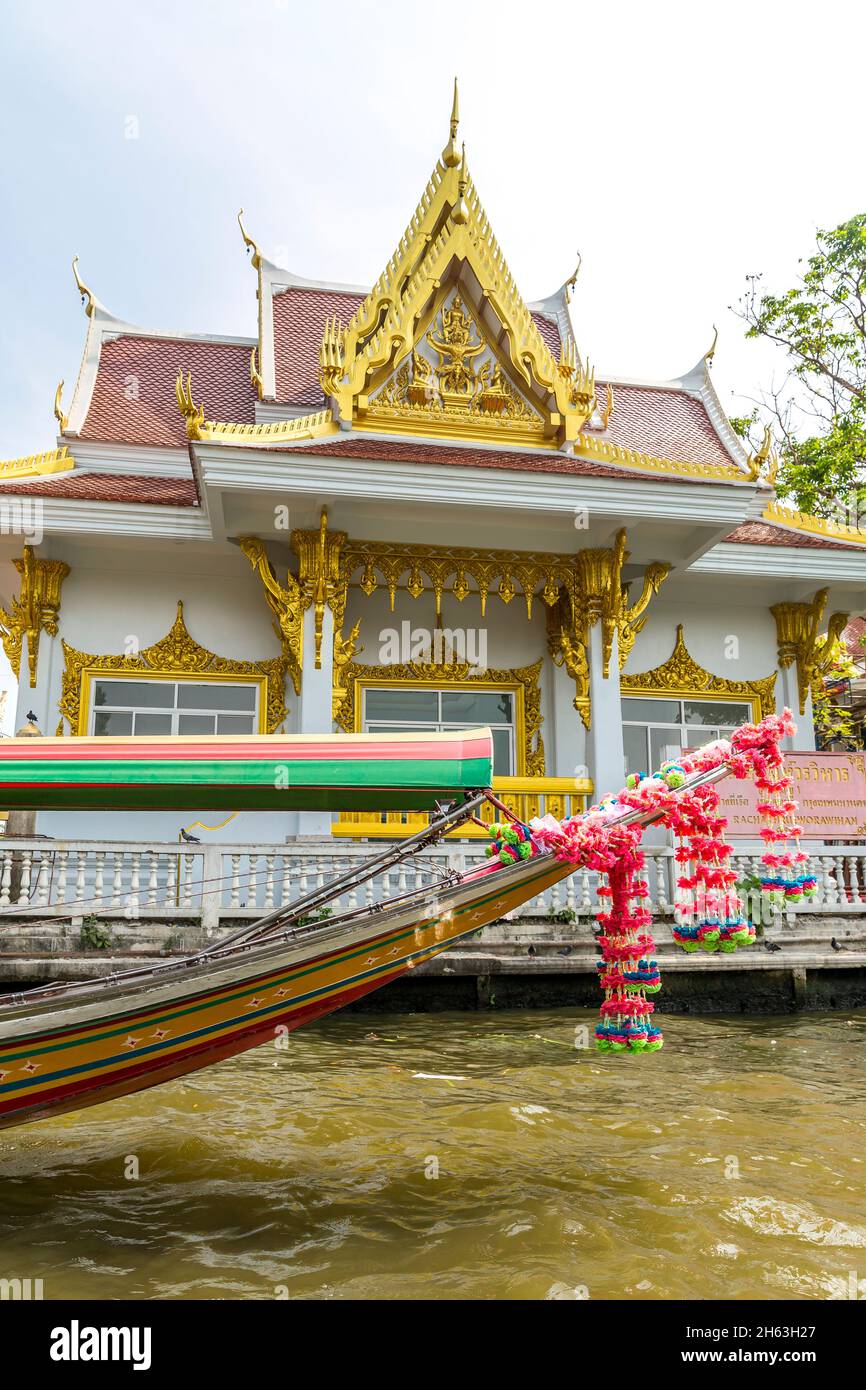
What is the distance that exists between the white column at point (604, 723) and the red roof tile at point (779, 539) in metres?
2.02

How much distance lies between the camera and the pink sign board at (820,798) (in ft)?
27.0

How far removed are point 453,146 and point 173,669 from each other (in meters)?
5.95

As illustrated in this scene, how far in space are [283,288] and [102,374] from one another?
2787 mm

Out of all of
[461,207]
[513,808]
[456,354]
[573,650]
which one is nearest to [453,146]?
[461,207]

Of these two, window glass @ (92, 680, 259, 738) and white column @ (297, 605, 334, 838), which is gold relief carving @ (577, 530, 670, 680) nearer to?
white column @ (297, 605, 334, 838)

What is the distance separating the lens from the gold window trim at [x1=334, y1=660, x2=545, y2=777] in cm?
1004

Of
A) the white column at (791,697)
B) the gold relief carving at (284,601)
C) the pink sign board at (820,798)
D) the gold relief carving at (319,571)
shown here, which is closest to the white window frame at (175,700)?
the gold relief carving at (284,601)

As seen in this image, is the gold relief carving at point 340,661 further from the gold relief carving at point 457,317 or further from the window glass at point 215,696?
the gold relief carving at point 457,317

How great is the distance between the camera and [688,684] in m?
10.8

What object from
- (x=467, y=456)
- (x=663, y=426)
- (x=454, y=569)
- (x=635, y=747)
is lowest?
(x=635, y=747)

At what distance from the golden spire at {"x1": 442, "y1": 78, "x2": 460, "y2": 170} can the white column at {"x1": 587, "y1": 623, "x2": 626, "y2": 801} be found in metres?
4.94

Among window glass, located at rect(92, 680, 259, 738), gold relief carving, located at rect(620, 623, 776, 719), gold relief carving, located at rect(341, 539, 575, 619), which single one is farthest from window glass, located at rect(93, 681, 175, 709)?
gold relief carving, located at rect(620, 623, 776, 719)

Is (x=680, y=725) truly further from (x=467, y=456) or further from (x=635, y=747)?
(x=467, y=456)

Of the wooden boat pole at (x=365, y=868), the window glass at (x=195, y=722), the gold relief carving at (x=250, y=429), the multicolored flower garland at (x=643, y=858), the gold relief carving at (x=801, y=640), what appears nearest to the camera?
the wooden boat pole at (x=365, y=868)
